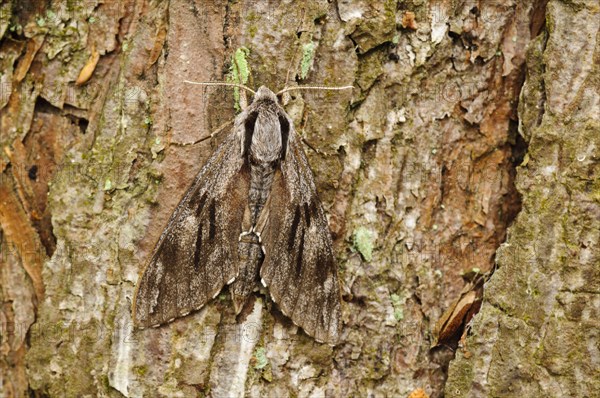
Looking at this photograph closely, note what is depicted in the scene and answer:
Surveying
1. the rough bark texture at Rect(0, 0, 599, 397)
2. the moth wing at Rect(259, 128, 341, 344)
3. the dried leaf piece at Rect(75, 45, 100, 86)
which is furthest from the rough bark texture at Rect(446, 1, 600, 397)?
the dried leaf piece at Rect(75, 45, 100, 86)

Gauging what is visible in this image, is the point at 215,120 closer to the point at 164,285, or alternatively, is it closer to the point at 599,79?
the point at 164,285

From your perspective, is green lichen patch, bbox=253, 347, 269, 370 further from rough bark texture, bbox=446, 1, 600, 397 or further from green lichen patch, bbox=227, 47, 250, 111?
green lichen patch, bbox=227, 47, 250, 111

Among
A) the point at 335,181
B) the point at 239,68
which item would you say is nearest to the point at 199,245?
the point at 335,181

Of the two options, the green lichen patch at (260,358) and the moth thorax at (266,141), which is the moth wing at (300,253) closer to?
the moth thorax at (266,141)

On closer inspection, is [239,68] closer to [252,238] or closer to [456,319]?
[252,238]

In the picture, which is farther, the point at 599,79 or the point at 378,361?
the point at 378,361

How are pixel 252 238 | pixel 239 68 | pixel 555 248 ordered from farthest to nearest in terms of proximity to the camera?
pixel 252 238
pixel 239 68
pixel 555 248

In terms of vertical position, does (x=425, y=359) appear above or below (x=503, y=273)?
below

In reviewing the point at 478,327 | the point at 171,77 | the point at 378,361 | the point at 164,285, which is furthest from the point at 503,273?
A: the point at 171,77
